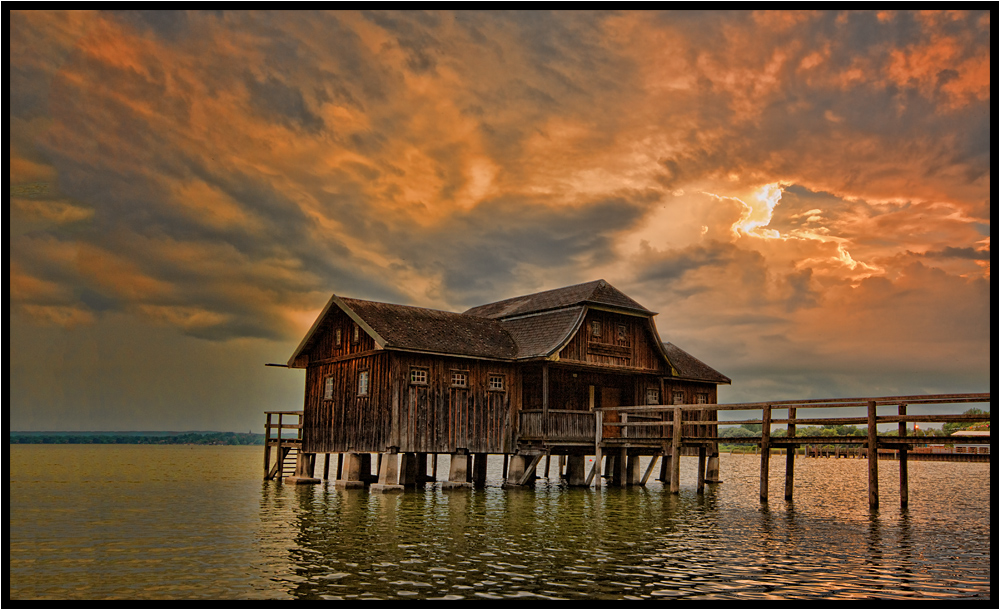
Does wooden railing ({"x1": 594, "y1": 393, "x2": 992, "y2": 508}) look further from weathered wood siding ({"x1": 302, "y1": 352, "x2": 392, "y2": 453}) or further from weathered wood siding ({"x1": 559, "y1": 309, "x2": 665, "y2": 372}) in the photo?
weathered wood siding ({"x1": 302, "y1": 352, "x2": 392, "y2": 453})

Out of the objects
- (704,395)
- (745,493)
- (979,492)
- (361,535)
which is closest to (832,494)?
(745,493)

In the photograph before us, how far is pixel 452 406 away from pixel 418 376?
196cm

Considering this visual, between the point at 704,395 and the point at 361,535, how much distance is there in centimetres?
2653

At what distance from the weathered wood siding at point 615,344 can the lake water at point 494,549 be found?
6712 mm

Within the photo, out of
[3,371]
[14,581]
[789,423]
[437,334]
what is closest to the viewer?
[3,371]

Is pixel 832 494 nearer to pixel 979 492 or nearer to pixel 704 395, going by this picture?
pixel 704 395

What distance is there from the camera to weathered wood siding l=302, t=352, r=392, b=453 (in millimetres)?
30469

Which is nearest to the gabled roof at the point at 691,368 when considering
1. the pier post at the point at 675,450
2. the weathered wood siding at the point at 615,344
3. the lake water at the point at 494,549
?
the weathered wood siding at the point at 615,344

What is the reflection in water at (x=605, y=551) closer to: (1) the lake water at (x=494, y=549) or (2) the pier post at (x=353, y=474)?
(1) the lake water at (x=494, y=549)

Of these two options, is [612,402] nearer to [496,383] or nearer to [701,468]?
[701,468]

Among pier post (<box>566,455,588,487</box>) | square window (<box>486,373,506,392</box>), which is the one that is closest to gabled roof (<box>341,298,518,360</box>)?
square window (<box>486,373,506,392</box>)

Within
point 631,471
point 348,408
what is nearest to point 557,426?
point 631,471

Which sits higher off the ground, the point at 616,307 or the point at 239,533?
the point at 616,307

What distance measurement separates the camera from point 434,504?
26062 millimetres
